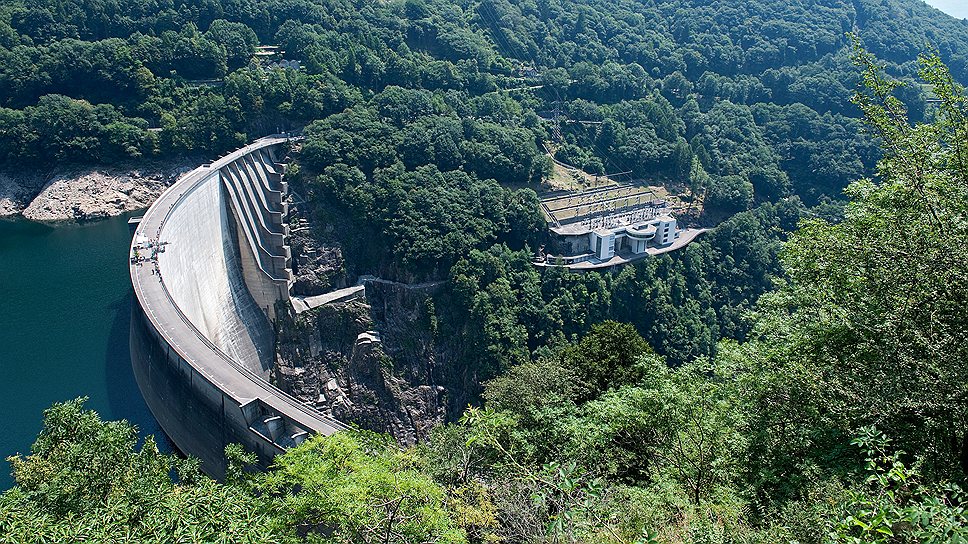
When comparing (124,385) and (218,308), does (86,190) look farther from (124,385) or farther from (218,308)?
(124,385)

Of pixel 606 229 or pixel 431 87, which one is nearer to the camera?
pixel 606 229

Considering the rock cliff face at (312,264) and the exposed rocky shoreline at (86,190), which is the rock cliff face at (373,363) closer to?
the rock cliff face at (312,264)

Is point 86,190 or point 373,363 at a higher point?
point 86,190

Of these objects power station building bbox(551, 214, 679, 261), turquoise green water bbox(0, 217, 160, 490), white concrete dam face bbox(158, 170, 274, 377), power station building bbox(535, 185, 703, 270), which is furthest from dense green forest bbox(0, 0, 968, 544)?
turquoise green water bbox(0, 217, 160, 490)

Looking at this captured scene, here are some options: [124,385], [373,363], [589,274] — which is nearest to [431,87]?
[589,274]

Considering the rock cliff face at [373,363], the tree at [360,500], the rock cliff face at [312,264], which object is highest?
the tree at [360,500]

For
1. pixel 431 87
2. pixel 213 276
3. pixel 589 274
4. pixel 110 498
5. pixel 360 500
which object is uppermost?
pixel 360 500

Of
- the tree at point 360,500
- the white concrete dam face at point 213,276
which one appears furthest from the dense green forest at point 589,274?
the white concrete dam face at point 213,276

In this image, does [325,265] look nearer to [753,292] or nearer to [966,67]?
[753,292]
